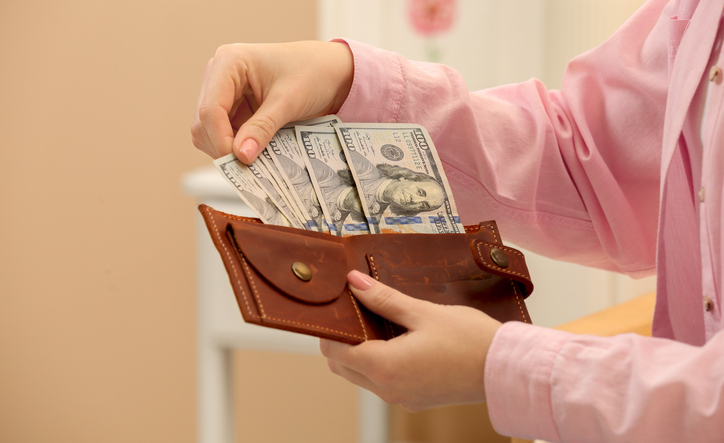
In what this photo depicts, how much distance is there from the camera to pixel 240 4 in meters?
1.48

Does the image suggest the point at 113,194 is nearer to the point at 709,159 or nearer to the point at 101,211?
the point at 101,211

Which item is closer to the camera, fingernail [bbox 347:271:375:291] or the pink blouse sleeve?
fingernail [bbox 347:271:375:291]

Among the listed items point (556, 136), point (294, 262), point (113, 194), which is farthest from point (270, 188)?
point (113, 194)

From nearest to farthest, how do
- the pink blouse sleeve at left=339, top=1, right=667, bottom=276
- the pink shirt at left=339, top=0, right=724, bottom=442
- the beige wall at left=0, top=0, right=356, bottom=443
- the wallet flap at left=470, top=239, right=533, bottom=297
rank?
the pink shirt at left=339, top=0, right=724, bottom=442 → the wallet flap at left=470, top=239, right=533, bottom=297 → the pink blouse sleeve at left=339, top=1, right=667, bottom=276 → the beige wall at left=0, top=0, right=356, bottom=443

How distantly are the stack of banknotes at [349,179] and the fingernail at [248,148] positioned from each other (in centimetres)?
2

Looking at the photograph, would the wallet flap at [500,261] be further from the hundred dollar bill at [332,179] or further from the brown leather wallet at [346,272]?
the hundred dollar bill at [332,179]

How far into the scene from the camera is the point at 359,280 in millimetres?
561

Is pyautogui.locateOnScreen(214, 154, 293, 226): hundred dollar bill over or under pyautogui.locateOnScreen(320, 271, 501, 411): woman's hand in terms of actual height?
over

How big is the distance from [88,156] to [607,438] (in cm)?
121

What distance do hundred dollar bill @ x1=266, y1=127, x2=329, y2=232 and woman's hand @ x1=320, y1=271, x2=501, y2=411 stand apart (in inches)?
5.5

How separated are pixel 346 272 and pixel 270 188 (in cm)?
13

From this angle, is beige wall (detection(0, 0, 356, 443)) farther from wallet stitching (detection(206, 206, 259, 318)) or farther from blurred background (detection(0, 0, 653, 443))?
wallet stitching (detection(206, 206, 259, 318))

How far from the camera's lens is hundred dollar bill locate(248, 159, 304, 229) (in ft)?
2.06

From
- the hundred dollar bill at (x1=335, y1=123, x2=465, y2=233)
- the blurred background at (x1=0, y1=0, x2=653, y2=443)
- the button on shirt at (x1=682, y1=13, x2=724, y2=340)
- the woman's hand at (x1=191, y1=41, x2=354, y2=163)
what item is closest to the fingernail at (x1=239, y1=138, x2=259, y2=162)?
the woman's hand at (x1=191, y1=41, x2=354, y2=163)
